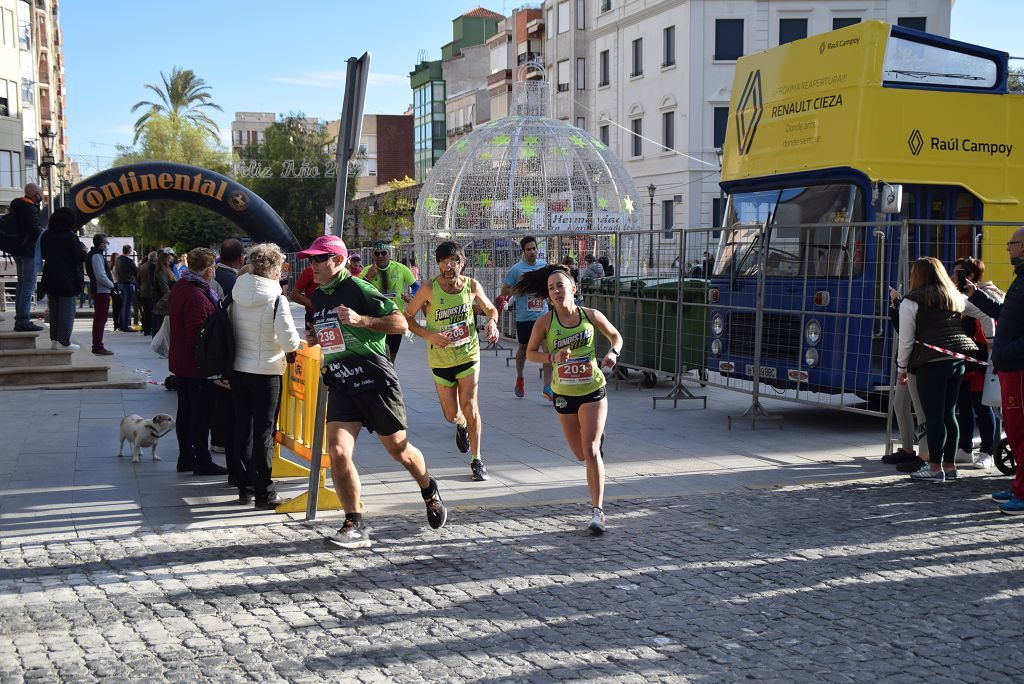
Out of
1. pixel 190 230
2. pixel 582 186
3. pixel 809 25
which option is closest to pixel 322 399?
pixel 582 186

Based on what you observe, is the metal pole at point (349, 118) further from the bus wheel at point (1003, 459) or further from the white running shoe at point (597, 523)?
the bus wheel at point (1003, 459)

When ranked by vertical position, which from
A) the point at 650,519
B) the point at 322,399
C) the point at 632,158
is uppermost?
the point at 632,158

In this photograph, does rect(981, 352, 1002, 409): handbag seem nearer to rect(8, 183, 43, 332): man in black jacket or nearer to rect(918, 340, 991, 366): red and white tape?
rect(918, 340, 991, 366): red and white tape

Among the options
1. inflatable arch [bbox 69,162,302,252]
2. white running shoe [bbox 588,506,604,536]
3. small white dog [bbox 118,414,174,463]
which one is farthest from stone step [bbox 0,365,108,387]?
inflatable arch [bbox 69,162,302,252]

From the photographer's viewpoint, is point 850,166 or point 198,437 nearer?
point 198,437

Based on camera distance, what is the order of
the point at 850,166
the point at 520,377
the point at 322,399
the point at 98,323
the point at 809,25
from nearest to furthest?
the point at 322,399 < the point at 850,166 < the point at 520,377 < the point at 98,323 < the point at 809,25

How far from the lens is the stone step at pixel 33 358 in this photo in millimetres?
13297

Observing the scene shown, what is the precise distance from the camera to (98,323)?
16.5 m

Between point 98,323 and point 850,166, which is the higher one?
point 850,166

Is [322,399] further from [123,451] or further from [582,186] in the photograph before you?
[582,186]

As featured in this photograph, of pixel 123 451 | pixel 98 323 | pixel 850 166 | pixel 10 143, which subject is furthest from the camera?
pixel 10 143

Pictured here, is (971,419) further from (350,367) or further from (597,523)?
(350,367)

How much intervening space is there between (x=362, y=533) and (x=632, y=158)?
144ft

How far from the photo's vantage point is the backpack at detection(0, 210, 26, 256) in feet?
46.7
